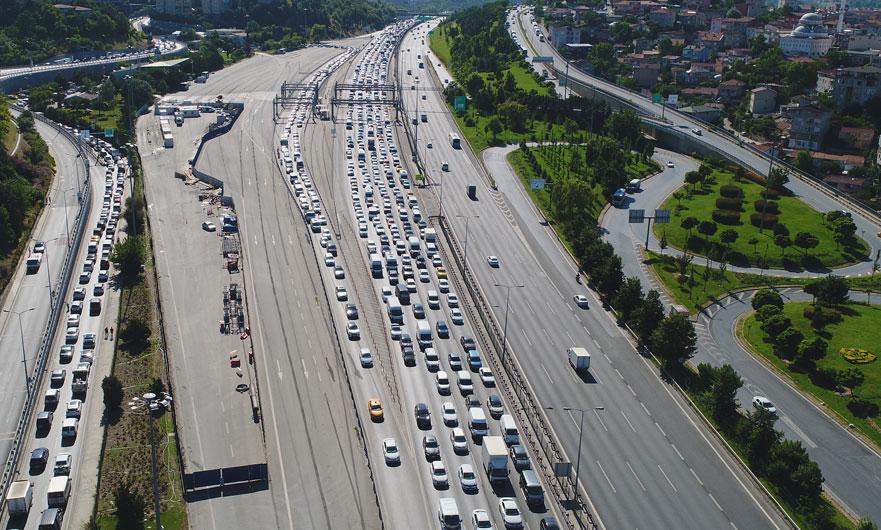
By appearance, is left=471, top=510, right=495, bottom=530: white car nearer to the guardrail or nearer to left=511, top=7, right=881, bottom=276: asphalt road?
the guardrail

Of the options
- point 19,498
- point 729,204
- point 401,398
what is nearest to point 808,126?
point 729,204

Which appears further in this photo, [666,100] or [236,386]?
[666,100]

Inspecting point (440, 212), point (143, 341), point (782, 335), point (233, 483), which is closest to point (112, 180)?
point (440, 212)

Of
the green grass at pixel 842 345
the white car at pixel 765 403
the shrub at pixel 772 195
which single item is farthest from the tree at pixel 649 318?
the shrub at pixel 772 195

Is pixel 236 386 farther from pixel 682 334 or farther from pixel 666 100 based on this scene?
pixel 666 100

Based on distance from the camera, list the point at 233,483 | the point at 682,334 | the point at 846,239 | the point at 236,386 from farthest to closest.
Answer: the point at 846,239, the point at 682,334, the point at 236,386, the point at 233,483
